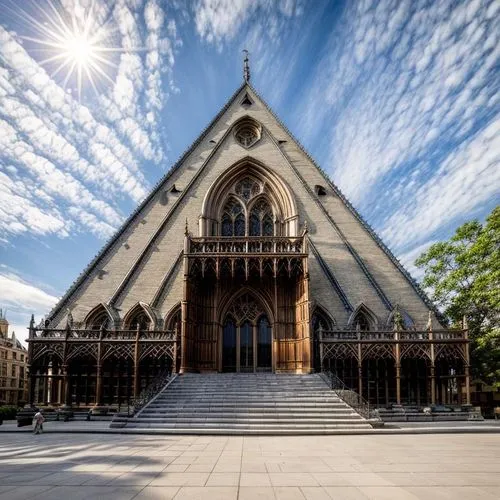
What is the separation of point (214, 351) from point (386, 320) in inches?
398

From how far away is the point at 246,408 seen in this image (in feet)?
54.6

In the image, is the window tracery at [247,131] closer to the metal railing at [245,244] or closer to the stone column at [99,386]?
the metal railing at [245,244]

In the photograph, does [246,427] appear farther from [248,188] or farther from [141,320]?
[248,188]

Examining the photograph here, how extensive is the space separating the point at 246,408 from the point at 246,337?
8369 millimetres

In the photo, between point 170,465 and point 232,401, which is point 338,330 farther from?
point 170,465

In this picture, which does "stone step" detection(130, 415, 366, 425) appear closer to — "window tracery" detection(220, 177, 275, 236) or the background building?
"window tracery" detection(220, 177, 275, 236)

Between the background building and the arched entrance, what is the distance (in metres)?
49.2

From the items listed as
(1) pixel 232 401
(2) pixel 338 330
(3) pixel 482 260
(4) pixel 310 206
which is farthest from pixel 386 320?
(1) pixel 232 401

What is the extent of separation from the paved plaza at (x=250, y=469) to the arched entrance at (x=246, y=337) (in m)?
11.4

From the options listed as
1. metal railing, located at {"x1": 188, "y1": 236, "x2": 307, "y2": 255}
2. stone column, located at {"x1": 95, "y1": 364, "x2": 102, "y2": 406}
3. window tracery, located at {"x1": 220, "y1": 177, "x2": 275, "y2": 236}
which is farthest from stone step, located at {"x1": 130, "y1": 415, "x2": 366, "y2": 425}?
window tracery, located at {"x1": 220, "y1": 177, "x2": 275, "y2": 236}

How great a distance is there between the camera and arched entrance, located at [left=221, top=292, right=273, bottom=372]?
80.3 feet

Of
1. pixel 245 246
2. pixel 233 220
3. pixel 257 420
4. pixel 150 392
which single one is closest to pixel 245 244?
pixel 245 246

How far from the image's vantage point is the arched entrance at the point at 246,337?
2448 cm

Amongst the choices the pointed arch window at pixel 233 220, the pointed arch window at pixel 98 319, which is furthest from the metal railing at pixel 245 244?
the pointed arch window at pixel 98 319
